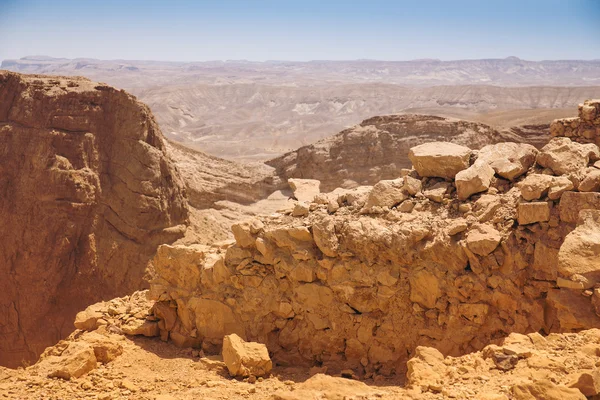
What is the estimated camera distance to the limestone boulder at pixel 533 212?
486 cm

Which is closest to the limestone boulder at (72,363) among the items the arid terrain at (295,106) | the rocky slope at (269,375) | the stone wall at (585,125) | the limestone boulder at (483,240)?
the rocky slope at (269,375)

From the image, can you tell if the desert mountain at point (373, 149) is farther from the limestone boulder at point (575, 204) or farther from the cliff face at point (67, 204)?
the limestone boulder at point (575, 204)

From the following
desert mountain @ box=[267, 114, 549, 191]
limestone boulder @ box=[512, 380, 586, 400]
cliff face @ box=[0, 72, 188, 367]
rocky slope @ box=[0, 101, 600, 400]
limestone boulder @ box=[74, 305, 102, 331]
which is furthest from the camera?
desert mountain @ box=[267, 114, 549, 191]

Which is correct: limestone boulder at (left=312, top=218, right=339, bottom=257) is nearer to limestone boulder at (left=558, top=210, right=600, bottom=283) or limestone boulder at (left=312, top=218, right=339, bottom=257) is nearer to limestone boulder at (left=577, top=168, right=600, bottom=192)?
limestone boulder at (left=558, top=210, right=600, bottom=283)

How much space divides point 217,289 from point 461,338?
2.52 meters

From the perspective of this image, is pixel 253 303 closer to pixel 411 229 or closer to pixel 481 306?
pixel 411 229

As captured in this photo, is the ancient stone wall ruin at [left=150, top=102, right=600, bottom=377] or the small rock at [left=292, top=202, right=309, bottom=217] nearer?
the ancient stone wall ruin at [left=150, top=102, right=600, bottom=377]

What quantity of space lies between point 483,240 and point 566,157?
4.06 feet

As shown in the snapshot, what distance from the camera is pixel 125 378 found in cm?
451

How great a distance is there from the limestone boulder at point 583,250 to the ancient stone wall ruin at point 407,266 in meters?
0.01

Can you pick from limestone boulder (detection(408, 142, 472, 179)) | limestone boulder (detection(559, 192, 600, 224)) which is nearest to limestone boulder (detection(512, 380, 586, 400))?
limestone boulder (detection(559, 192, 600, 224))

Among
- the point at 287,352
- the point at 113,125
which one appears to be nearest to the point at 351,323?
Result: the point at 287,352

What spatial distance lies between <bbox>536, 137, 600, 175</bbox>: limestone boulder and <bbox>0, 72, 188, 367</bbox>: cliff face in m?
9.88

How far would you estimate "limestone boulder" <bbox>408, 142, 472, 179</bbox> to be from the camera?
5.65m
